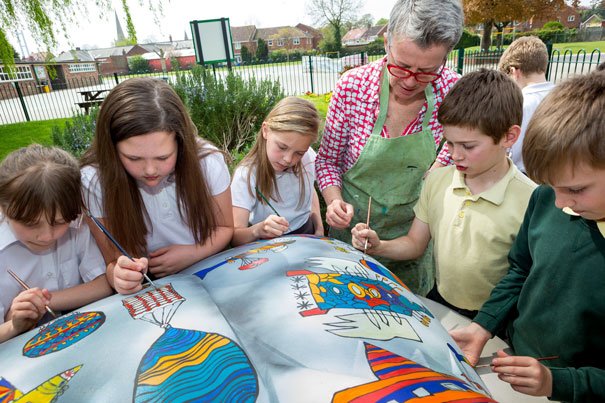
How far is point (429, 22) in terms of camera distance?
1.71 metres

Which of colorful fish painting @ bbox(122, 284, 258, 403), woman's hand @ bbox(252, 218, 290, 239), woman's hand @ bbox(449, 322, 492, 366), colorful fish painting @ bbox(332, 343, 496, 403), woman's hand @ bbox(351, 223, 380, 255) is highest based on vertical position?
colorful fish painting @ bbox(122, 284, 258, 403)

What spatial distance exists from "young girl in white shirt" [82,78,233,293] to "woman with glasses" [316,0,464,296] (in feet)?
1.89

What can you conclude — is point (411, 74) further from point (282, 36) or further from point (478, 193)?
point (282, 36)

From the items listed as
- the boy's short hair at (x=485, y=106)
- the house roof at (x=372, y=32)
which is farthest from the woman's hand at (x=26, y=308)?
the house roof at (x=372, y=32)

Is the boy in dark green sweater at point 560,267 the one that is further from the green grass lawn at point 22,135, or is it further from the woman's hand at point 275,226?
the green grass lawn at point 22,135

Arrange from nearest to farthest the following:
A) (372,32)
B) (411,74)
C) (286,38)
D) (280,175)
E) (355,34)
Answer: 1. (411,74)
2. (280,175)
3. (372,32)
4. (355,34)
5. (286,38)

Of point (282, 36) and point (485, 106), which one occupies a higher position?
point (282, 36)

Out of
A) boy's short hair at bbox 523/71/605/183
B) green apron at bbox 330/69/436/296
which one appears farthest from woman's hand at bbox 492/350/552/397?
green apron at bbox 330/69/436/296

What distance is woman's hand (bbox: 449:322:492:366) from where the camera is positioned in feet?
4.67

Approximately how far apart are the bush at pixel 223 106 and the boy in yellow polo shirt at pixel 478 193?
141 inches

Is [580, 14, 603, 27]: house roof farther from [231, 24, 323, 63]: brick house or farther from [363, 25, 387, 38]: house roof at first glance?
[231, 24, 323, 63]: brick house

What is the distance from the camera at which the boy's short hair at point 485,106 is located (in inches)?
65.5

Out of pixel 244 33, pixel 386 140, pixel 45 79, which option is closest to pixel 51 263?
pixel 386 140

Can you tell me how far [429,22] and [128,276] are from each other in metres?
1.49
